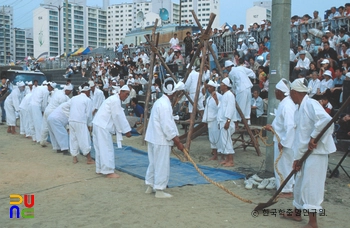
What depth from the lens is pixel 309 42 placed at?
14.2m

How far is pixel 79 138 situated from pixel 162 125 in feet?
11.6

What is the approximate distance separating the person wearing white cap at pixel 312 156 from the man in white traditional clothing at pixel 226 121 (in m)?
3.90

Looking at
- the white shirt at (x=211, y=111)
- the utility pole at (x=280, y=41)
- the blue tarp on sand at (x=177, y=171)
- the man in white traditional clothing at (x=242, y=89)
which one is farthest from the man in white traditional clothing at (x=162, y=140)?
the man in white traditional clothing at (x=242, y=89)

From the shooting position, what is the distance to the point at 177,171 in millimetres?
8227

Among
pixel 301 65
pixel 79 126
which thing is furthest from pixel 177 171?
pixel 301 65

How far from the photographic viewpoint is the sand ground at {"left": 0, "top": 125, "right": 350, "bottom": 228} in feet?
17.2

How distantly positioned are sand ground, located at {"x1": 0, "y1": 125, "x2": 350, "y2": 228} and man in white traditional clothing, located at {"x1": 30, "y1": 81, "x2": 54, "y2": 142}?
3.46 metres

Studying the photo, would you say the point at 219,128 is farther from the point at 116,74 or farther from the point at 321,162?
the point at 116,74

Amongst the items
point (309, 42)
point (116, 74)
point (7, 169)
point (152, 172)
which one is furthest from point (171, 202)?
point (116, 74)

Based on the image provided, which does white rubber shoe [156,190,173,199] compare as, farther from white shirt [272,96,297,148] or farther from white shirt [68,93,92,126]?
white shirt [68,93,92,126]

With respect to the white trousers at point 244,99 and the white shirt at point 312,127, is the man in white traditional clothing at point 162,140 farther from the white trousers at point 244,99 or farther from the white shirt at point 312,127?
the white trousers at point 244,99

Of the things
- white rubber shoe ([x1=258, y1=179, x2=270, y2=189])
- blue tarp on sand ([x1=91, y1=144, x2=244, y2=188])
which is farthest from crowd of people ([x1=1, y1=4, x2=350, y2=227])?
blue tarp on sand ([x1=91, y1=144, x2=244, y2=188])

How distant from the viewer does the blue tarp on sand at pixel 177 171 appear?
24.5 ft

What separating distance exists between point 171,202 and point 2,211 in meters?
2.47
